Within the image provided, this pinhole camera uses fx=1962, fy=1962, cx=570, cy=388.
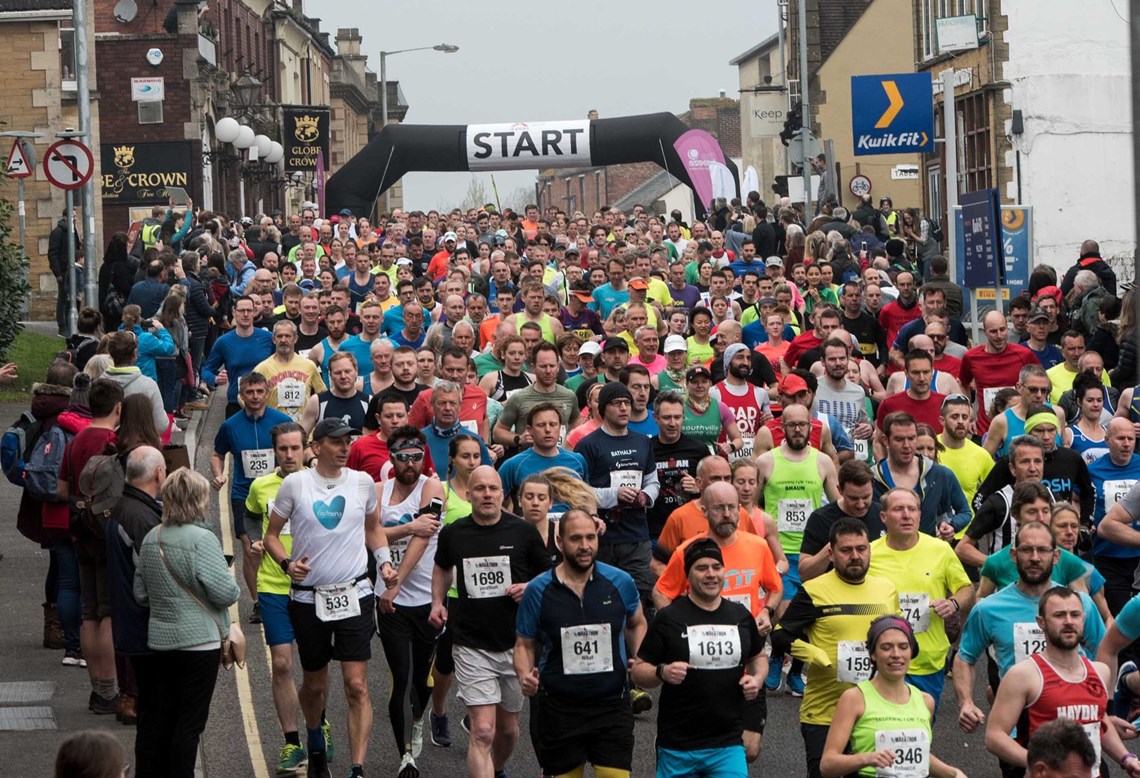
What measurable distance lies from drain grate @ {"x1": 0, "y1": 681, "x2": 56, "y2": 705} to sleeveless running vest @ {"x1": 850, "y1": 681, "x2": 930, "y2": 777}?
578 centimetres

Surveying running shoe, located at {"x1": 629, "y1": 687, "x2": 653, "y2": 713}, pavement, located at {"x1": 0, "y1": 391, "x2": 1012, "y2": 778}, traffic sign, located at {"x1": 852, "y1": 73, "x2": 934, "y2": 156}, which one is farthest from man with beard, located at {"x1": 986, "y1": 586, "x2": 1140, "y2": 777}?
traffic sign, located at {"x1": 852, "y1": 73, "x2": 934, "y2": 156}

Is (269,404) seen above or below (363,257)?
below

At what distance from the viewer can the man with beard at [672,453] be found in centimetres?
1238

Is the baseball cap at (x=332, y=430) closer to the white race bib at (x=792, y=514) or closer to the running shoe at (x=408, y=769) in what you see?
the running shoe at (x=408, y=769)

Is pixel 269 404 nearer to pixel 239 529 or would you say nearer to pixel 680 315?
pixel 239 529

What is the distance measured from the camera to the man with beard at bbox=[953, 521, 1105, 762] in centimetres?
884

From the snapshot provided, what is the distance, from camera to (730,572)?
9.91 metres

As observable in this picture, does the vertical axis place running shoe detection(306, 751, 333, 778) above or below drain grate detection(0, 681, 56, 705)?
below

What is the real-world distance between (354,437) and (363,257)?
29.5ft

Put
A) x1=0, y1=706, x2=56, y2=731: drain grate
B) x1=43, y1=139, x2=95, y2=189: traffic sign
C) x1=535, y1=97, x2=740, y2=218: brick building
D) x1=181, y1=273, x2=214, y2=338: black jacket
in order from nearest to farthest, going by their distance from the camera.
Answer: x1=0, y1=706, x2=56, y2=731: drain grate, x1=43, y1=139, x2=95, y2=189: traffic sign, x1=181, y1=273, x2=214, y2=338: black jacket, x1=535, y1=97, x2=740, y2=218: brick building

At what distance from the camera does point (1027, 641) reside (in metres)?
8.91

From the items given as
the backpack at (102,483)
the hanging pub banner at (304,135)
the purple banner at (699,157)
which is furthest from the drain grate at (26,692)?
the hanging pub banner at (304,135)

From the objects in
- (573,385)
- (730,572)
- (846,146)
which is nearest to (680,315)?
(573,385)

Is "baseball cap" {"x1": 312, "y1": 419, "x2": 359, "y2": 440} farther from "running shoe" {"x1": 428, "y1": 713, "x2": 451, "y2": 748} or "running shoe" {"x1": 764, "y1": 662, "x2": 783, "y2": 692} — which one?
"running shoe" {"x1": 764, "y1": 662, "x2": 783, "y2": 692}
